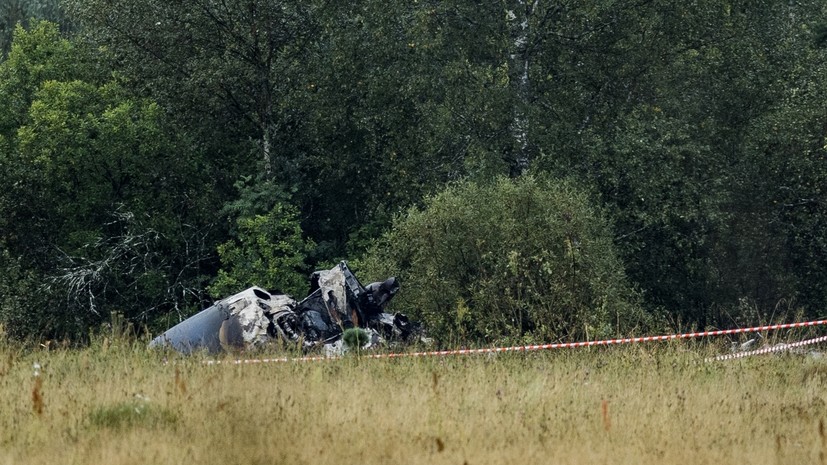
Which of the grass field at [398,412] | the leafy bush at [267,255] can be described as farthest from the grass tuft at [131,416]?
the leafy bush at [267,255]

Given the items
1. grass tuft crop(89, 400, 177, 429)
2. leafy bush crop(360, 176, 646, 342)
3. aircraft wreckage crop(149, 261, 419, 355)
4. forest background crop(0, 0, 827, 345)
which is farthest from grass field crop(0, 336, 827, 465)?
forest background crop(0, 0, 827, 345)

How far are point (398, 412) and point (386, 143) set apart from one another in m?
19.2

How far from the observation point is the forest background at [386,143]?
2502 cm

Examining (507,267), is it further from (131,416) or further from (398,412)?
(131,416)

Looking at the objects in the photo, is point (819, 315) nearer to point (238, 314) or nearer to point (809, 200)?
point (809, 200)

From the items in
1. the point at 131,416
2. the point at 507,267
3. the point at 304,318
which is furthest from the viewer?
the point at 507,267

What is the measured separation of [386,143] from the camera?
1079 inches

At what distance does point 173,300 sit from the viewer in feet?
88.9

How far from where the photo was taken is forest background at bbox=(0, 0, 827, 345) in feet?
82.1

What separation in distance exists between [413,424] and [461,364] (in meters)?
2.42

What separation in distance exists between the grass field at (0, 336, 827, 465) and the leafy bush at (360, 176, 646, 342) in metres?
6.23

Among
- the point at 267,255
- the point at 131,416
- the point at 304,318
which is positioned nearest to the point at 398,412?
the point at 131,416

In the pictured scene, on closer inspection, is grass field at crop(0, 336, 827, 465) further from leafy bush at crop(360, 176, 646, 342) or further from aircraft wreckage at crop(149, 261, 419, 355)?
leafy bush at crop(360, 176, 646, 342)

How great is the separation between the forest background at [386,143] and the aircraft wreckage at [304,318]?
282 inches
